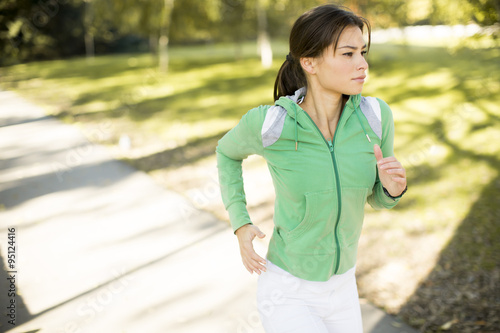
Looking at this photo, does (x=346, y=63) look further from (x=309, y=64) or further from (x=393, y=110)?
(x=393, y=110)

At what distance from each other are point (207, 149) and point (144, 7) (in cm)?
1285

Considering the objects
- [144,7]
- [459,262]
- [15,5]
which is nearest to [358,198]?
[459,262]

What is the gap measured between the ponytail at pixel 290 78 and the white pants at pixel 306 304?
0.85 metres

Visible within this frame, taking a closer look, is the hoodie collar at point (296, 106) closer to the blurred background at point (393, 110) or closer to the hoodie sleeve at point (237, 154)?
the hoodie sleeve at point (237, 154)

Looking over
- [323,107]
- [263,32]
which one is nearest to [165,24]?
[263,32]

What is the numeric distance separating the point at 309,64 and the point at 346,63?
178mm

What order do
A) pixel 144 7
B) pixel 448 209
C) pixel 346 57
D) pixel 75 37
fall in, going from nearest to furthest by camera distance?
pixel 346 57
pixel 448 209
pixel 144 7
pixel 75 37

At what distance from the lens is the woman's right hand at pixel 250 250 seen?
2.00 m

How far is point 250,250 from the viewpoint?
6.66ft

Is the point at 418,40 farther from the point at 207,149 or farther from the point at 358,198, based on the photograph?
the point at 358,198

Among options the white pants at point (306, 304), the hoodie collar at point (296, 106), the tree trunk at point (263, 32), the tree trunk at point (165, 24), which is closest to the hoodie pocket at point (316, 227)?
the white pants at point (306, 304)

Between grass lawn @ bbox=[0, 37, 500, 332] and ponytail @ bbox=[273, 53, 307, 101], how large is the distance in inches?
100

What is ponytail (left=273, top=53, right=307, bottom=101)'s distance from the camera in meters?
2.15

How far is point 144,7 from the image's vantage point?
1936 centimetres
